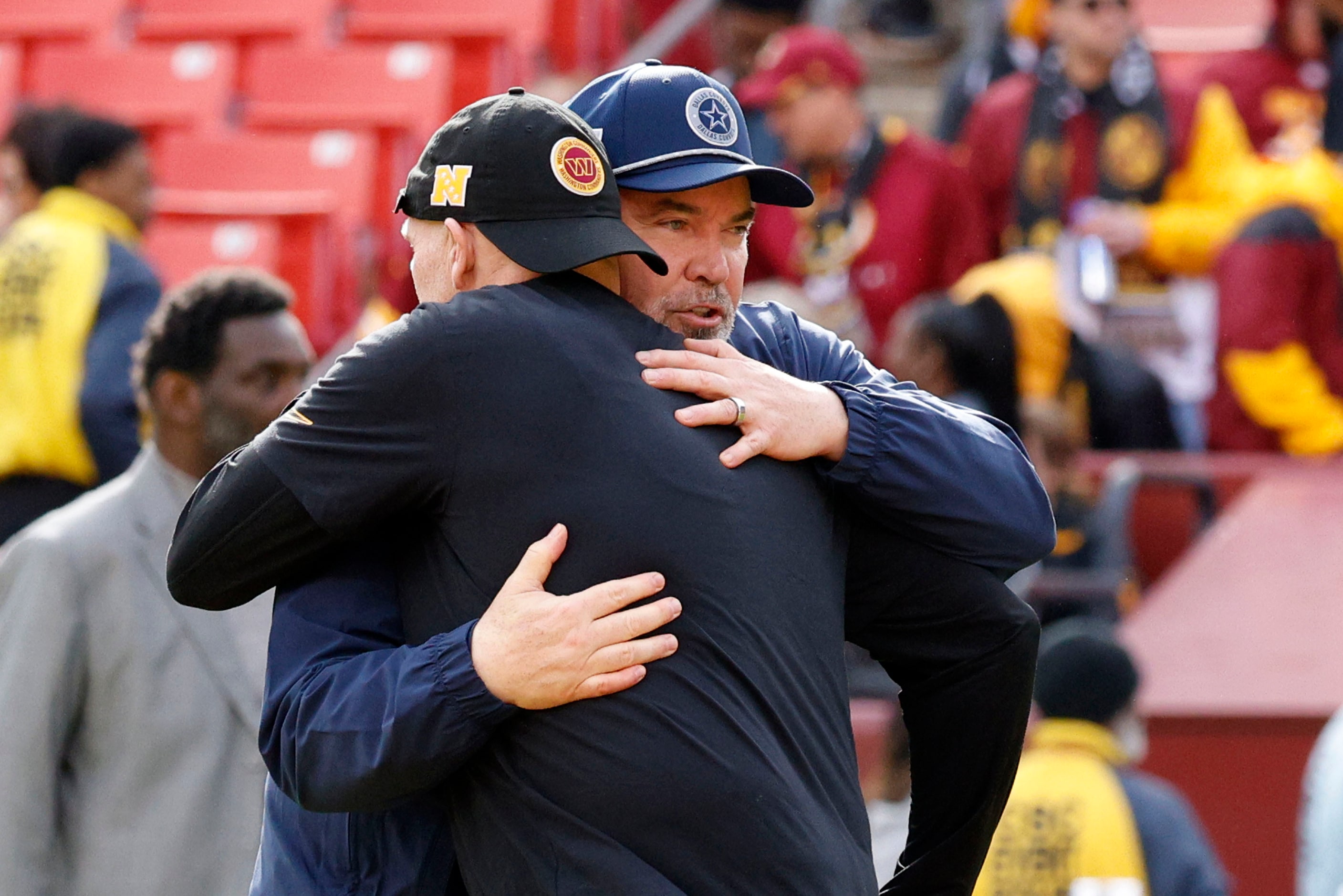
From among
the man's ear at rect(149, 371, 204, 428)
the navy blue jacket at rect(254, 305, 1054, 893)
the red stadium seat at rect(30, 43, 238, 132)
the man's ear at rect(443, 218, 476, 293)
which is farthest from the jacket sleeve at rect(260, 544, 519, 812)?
the red stadium seat at rect(30, 43, 238, 132)

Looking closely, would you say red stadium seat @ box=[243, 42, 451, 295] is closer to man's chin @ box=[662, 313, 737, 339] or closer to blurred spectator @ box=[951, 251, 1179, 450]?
blurred spectator @ box=[951, 251, 1179, 450]

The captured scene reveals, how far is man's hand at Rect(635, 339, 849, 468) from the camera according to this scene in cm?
222

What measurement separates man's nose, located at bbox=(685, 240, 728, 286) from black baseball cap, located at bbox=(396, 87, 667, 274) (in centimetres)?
24

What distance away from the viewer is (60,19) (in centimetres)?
1015

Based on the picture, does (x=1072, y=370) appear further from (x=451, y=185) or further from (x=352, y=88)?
(x=451, y=185)

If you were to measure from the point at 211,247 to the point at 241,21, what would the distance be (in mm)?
2070

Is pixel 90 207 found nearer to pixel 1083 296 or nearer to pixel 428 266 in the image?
pixel 1083 296

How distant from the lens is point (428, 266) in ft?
7.79

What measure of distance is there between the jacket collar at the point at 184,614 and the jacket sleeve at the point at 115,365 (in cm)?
219

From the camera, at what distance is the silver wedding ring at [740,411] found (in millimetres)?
2244

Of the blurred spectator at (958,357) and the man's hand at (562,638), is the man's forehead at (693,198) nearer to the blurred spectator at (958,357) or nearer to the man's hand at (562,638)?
the man's hand at (562,638)

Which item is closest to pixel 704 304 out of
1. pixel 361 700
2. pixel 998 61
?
pixel 361 700

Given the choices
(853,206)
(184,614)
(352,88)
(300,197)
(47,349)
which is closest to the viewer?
(184,614)

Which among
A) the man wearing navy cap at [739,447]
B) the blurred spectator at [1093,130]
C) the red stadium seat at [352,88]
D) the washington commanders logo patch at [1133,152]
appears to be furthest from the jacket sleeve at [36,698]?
the red stadium seat at [352,88]
